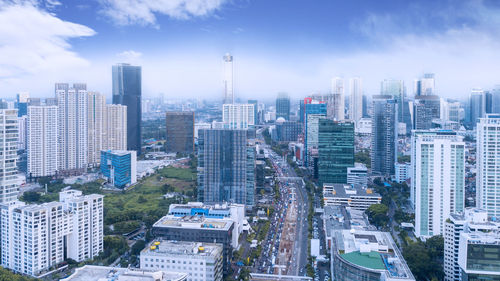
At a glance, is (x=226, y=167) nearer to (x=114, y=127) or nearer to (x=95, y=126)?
(x=95, y=126)

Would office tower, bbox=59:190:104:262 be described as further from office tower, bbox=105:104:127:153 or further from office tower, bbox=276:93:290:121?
office tower, bbox=276:93:290:121

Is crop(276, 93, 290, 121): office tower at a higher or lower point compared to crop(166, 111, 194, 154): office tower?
higher

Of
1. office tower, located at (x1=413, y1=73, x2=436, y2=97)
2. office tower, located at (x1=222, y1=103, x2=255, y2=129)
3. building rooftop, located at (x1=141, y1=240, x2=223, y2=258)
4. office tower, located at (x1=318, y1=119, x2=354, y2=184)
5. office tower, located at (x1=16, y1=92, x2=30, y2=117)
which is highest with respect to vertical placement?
office tower, located at (x1=413, y1=73, x2=436, y2=97)

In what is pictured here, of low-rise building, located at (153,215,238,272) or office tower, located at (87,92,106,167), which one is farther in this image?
office tower, located at (87,92,106,167)

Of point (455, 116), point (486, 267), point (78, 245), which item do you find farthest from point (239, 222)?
point (455, 116)

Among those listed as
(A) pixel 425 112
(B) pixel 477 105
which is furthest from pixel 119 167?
(B) pixel 477 105

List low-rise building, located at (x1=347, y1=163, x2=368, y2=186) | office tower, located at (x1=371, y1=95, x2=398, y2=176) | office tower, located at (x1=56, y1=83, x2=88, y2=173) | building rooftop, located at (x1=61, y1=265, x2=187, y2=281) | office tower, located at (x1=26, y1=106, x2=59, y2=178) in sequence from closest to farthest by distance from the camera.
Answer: building rooftop, located at (x1=61, y1=265, x2=187, y2=281)
low-rise building, located at (x1=347, y1=163, x2=368, y2=186)
office tower, located at (x1=26, y1=106, x2=59, y2=178)
office tower, located at (x1=371, y1=95, x2=398, y2=176)
office tower, located at (x1=56, y1=83, x2=88, y2=173)

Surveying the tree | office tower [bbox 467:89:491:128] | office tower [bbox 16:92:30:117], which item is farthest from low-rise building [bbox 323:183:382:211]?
office tower [bbox 16:92:30:117]
